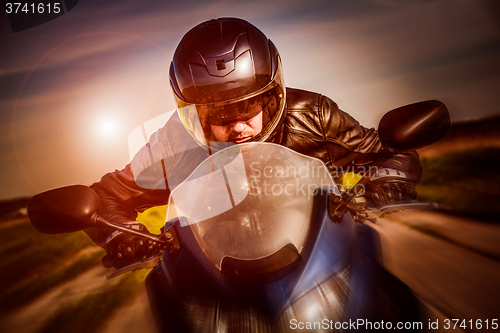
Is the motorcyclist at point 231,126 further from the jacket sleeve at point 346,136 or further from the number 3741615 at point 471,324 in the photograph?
the number 3741615 at point 471,324

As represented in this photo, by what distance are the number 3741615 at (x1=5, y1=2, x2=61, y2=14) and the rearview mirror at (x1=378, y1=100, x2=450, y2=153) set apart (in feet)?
9.41

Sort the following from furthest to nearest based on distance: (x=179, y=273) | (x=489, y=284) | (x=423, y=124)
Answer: (x=489, y=284) → (x=423, y=124) → (x=179, y=273)

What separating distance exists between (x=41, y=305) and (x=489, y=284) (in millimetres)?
3534

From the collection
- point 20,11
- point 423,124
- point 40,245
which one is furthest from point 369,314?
point 40,245

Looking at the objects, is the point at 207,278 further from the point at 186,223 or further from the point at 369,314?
the point at 369,314

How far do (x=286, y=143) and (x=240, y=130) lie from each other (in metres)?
0.63

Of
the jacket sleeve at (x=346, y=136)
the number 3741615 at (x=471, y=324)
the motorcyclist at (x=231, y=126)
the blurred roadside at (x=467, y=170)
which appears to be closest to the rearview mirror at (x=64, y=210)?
the motorcyclist at (x=231, y=126)

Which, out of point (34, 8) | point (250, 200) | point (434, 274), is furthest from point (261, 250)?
point (34, 8)

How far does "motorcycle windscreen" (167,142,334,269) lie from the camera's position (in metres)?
0.71

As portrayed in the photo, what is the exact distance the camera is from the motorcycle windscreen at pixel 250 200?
71 cm

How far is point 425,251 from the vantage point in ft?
5.86

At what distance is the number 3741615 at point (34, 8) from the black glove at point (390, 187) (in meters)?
2.94

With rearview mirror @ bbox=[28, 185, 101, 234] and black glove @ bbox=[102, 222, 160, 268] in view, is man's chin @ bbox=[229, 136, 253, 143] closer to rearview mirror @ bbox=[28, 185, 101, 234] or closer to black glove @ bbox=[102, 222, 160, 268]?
black glove @ bbox=[102, 222, 160, 268]

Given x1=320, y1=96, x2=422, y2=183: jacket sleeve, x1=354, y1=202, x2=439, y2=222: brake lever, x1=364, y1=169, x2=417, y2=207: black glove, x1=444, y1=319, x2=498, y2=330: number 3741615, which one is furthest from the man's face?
x1=444, y1=319, x2=498, y2=330: number 3741615
